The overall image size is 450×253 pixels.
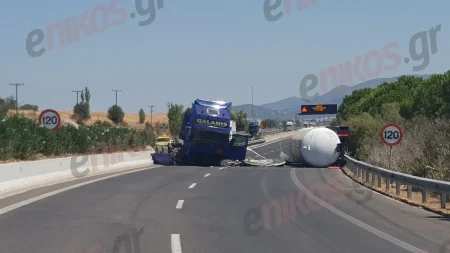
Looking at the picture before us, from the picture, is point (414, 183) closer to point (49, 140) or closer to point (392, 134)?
point (392, 134)

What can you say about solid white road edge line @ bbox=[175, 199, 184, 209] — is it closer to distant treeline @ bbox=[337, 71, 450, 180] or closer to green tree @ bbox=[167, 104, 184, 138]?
distant treeline @ bbox=[337, 71, 450, 180]

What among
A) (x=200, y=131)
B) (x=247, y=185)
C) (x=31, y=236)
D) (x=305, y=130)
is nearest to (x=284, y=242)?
(x=31, y=236)

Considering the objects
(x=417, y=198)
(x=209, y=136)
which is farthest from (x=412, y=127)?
(x=417, y=198)

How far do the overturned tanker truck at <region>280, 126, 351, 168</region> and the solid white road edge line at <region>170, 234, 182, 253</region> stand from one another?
1318 inches

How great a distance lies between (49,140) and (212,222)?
985 inches

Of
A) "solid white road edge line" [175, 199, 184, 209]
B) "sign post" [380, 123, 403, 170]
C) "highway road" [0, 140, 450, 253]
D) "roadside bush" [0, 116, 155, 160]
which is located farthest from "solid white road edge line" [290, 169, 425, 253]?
"roadside bush" [0, 116, 155, 160]

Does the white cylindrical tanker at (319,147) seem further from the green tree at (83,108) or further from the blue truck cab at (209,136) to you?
the green tree at (83,108)

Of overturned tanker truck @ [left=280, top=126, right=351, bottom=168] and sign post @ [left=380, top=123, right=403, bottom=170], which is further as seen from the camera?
overturned tanker truck @ [left=280, top=126, right=351, bottom=168]

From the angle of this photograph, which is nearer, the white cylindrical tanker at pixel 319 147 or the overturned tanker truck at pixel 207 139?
the overturned tanker truck at pixel 207 139

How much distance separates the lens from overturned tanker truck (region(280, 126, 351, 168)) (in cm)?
4519

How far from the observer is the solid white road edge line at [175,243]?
10961 millimetres

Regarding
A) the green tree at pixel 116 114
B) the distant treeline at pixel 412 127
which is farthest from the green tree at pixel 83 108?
the distant treeline at pixel 412 127

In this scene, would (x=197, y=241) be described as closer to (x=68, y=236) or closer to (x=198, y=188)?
(x=68, y=236)

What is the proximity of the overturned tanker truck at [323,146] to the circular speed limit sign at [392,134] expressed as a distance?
1789 cm
